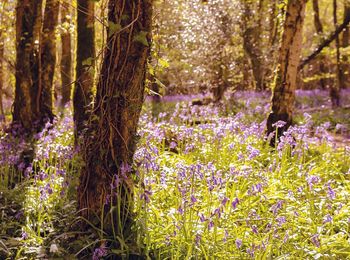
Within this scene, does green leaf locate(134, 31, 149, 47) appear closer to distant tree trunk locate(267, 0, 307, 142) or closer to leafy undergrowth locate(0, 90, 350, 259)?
leafy undergrowth locate(0, 90, 350, 259)

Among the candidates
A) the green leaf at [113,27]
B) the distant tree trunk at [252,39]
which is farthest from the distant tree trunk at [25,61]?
the distant tree trunk at [252,39]

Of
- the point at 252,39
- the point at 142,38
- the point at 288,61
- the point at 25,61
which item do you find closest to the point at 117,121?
the point at 142,38

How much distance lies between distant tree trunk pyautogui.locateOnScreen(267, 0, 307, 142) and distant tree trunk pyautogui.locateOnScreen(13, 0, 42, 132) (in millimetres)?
4382

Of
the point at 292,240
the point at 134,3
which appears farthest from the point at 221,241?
the point at 134,3

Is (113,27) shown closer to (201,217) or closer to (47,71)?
(201,217)

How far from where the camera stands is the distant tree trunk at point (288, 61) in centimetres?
764

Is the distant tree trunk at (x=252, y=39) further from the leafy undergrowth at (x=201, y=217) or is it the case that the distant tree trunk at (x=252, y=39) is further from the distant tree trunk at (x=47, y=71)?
the leafy undergrowth at (x=201, y=217)

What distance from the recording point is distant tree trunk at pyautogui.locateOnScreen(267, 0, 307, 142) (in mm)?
7641

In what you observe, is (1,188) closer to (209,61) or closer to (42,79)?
(42,79)

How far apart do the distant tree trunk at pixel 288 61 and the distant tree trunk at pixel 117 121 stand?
4308 mm

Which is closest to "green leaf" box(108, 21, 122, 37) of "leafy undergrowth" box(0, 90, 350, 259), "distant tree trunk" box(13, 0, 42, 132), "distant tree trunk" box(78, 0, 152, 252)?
"distant tree trunk" box(78, 0, 152, 252)

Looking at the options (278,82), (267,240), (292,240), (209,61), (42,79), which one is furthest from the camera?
(209,61)

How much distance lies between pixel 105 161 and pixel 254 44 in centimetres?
1339

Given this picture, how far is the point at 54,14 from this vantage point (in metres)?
9.84
